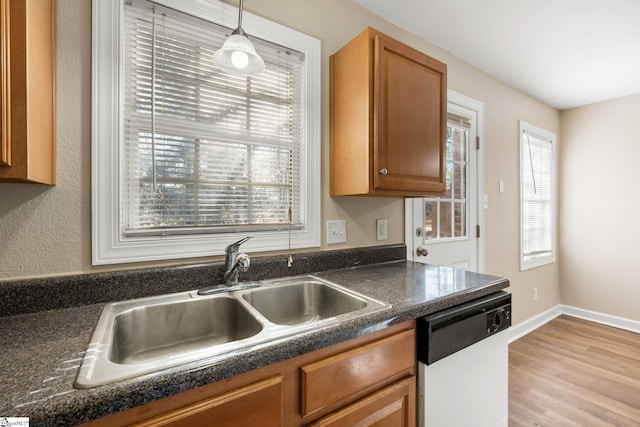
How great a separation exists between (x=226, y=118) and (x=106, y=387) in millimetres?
1089

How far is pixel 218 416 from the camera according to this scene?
25.3 inches

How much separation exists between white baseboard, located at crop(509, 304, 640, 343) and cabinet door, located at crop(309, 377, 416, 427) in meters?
2.38

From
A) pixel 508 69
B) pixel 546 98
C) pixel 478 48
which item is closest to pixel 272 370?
pixel 478 48

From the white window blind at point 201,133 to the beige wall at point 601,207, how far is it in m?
3.64

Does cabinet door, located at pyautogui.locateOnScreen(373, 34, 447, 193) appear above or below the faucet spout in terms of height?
above

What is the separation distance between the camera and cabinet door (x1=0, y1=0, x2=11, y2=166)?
69 cm

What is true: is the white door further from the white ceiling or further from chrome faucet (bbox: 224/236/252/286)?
chrome faucet (bbox: 224/236/252/286)

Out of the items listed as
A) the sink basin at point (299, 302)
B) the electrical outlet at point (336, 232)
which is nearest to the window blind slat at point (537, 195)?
the electrical outlet at point (336, 232)

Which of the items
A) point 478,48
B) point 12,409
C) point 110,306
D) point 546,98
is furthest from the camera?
point 546,98

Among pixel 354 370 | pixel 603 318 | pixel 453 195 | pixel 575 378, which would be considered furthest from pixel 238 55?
pixel 603 318

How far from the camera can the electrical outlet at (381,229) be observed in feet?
5.90

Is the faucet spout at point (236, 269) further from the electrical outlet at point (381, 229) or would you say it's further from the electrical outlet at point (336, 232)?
the electrical outlet at point (381, 229)

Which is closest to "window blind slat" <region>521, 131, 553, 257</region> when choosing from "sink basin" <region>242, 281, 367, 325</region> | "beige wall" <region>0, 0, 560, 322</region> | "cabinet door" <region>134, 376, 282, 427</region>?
"beige wall" <region>0, 0, 560, 322</region>

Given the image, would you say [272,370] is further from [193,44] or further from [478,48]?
[478,48]
